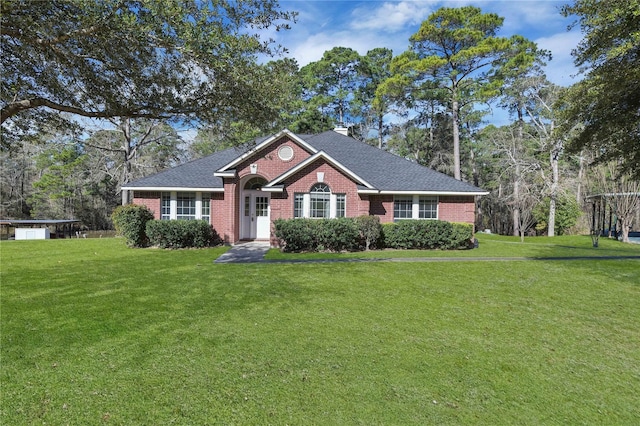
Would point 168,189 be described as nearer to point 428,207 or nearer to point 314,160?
point 314,160

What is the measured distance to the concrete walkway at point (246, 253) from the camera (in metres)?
12.2

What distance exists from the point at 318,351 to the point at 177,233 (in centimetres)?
1250

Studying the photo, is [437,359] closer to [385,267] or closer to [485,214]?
[385,267]

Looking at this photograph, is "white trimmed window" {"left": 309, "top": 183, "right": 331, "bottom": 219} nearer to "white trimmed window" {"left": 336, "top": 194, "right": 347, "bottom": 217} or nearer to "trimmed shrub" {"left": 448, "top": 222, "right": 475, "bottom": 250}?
"white trimmed window" {"left": 336, "top": 194, "right": 347, "bottom": 217}

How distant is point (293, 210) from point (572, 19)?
39.8 ft

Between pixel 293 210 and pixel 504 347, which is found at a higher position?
pixel 293 210

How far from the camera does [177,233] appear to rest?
15141 mm

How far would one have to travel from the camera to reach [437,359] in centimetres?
442

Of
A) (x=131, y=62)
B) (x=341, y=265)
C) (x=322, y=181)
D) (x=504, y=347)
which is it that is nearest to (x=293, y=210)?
(x=322, y=181)

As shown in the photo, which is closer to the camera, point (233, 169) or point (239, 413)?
point (239, 413)

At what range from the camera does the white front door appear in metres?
18.2

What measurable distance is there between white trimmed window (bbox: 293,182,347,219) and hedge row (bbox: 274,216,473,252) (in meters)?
1.25

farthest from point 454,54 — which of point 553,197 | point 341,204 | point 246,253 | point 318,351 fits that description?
point 318,351

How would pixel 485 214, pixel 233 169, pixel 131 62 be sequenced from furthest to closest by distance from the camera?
pixel 485 214 → pixel 233 169 → pixel 131 62
